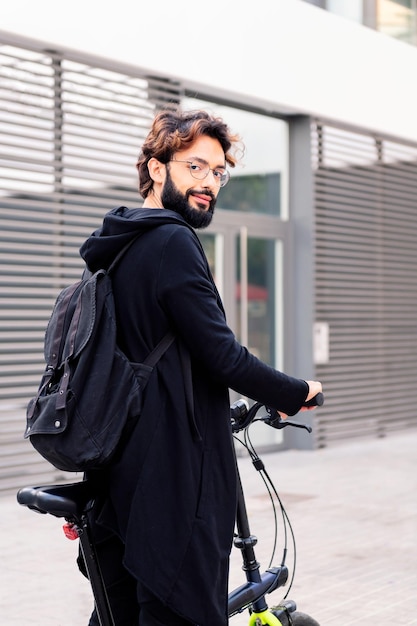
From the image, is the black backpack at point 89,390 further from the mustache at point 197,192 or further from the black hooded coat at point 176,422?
the mustache at point 197,192

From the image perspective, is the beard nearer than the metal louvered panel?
Yes

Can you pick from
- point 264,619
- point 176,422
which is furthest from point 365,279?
point 176,422

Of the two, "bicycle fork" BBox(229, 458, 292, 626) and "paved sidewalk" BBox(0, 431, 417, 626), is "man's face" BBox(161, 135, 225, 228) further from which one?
"paved sidewalk" BBox(0, 431, 417, 626)

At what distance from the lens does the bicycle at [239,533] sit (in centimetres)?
267

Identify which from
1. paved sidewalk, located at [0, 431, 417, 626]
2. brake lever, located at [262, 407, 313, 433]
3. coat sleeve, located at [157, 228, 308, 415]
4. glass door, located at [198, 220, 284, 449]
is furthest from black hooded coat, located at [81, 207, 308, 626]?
glass door, located at [198, 220, 284, 449]

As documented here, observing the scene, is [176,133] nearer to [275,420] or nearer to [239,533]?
[275,420]

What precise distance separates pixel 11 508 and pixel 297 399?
539 centimetres

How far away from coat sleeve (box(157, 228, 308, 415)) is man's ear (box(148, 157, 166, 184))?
0.70 ft

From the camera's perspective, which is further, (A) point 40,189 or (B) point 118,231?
(A) point 40,189

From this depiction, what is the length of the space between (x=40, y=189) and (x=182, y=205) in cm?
582

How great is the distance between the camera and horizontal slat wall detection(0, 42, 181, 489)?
8180 millimetres

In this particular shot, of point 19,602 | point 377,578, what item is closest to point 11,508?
point 19,602

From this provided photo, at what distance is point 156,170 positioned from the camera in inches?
112

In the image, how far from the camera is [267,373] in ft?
9.04
